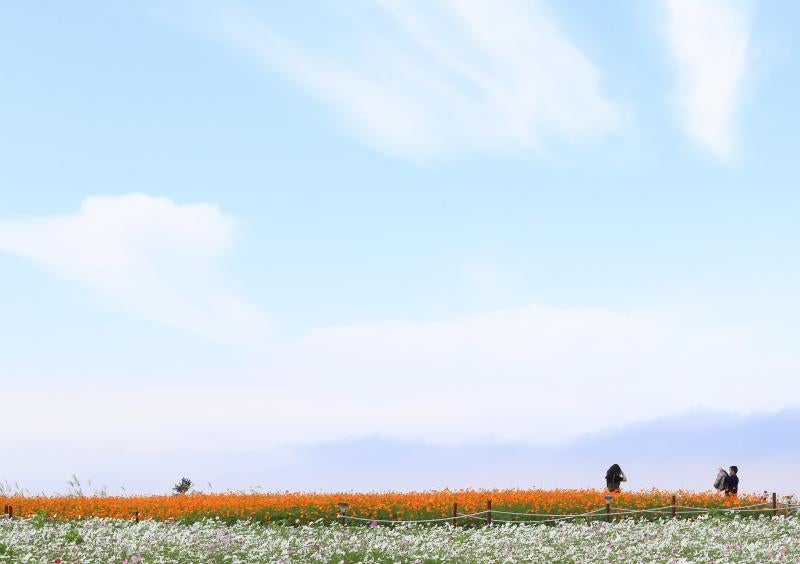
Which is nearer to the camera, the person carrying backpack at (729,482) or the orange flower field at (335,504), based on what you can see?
the orange flower field at (335,504)

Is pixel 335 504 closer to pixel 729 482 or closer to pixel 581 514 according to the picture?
pixel 581 514

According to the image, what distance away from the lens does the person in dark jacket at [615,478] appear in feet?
102

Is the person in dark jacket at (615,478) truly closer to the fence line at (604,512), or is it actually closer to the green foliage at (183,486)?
the fence line at (604,512)

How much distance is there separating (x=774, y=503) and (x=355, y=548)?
52.6 feet

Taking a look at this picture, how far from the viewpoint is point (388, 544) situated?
18.6 metres

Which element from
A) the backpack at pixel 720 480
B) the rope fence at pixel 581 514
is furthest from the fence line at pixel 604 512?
the backpack at pixel 720 480

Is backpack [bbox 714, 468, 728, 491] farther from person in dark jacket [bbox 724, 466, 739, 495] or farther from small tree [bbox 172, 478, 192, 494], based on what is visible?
small tree [bbox 172, 478, 192, 494]

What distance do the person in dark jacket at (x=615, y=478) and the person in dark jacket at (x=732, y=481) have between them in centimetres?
332

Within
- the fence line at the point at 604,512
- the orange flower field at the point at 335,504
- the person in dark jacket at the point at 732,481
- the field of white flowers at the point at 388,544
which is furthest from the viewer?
the person in dark jacket at the point at 732,481

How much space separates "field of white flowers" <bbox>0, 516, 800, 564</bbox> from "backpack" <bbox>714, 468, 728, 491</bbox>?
730cm

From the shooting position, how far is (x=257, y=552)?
17500mm

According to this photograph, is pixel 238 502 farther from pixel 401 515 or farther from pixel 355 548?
pixel 355 548

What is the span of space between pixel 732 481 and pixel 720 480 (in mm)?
377

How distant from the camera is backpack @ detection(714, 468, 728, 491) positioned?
30.9m
